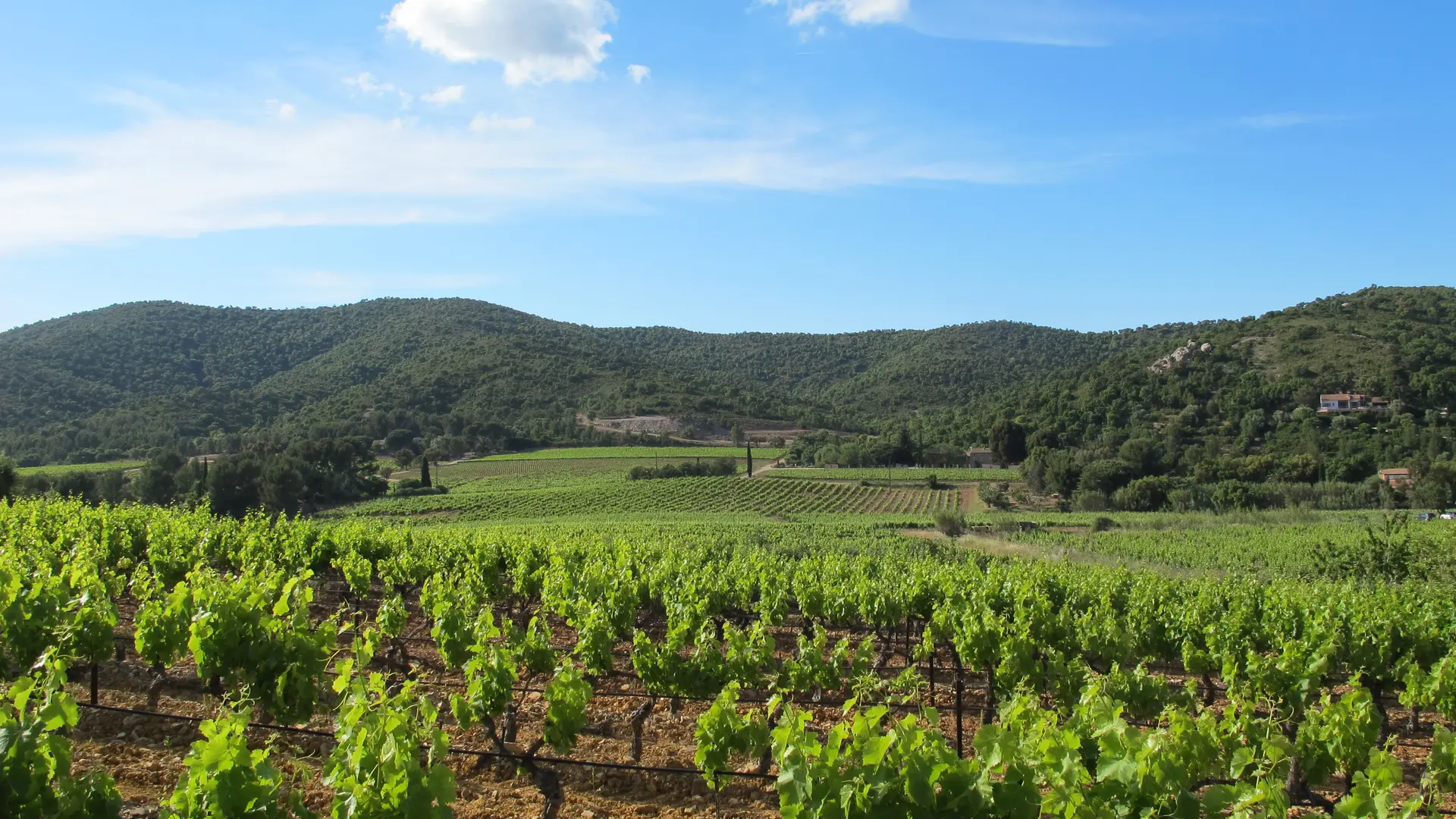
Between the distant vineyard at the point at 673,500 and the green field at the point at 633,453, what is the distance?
38.0ft

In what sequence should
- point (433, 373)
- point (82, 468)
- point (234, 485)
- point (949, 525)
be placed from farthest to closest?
point (433, 373), point (82, 468), point (234, 485), point (949, 525)

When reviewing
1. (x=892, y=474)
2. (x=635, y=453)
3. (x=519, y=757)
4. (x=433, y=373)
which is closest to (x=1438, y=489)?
(x=892, y=474)

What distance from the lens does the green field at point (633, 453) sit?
78.6 meters

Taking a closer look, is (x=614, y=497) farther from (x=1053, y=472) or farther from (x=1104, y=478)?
(x=1104, y=478)

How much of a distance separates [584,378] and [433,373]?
1797cm

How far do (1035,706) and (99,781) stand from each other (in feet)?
17.2

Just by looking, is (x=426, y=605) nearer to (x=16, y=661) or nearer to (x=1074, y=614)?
(x=16, y=661)

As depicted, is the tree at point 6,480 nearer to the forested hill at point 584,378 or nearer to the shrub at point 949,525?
the forested hill at point 584,378

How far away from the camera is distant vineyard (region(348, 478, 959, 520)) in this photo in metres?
53.6

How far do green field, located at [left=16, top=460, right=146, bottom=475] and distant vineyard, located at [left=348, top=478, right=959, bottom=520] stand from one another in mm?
15990

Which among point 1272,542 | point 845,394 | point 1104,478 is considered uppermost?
point 845,394

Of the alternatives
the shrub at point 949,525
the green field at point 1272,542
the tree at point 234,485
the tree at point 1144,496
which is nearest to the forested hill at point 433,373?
the tree at point 234,485

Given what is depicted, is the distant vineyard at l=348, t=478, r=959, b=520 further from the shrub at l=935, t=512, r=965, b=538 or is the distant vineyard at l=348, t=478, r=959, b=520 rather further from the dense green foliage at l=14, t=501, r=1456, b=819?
the dense green foliage at l=14, t=501, r=1456, b=819

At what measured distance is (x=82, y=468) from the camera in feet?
181
